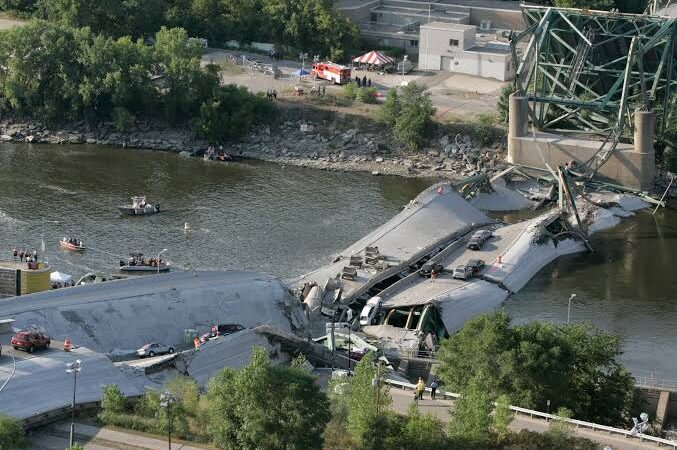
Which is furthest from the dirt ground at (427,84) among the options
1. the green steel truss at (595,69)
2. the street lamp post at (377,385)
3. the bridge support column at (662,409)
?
the street lamp post at (377,385)

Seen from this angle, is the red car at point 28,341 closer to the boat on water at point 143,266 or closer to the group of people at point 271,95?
the boat on water at point 143,266

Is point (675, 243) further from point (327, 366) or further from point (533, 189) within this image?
point (327, 366)

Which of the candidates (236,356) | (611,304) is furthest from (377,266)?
(236,356)

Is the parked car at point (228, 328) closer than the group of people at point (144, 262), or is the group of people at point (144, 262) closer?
the parked car at point (228, 328)

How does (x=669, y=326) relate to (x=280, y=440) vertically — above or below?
below

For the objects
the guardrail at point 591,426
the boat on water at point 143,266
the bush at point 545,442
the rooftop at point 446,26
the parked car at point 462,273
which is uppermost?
the rooftop at point 446,26

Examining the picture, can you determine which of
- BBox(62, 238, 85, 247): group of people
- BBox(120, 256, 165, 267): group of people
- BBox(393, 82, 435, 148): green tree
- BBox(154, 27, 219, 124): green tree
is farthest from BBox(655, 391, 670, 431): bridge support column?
BBox(154, 27, 219, 124): green tree

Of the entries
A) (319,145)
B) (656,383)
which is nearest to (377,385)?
(656,383)

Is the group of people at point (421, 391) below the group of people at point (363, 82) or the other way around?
the other way around
